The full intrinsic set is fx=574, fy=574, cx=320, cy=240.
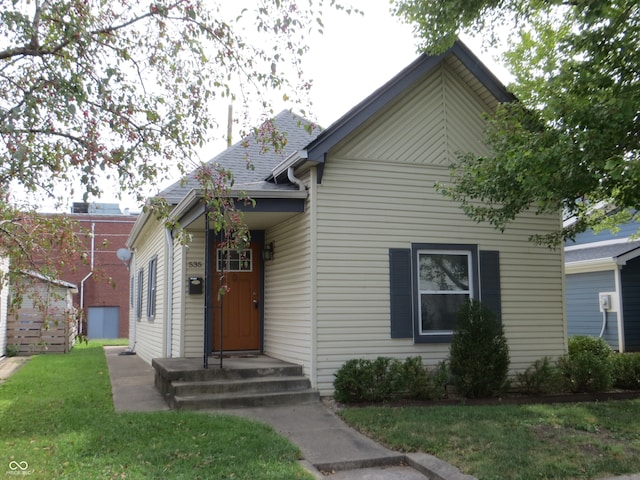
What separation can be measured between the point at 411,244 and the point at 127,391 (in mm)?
5307

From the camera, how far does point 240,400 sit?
26.1 ft

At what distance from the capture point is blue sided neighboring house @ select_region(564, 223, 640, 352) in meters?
15.5

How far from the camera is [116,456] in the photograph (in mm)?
5652

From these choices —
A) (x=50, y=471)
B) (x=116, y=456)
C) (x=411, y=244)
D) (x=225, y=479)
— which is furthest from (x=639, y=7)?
(x=50, y=471)

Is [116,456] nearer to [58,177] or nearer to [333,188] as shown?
[58,177]

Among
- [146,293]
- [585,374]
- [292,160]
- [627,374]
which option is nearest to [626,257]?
[627,374]

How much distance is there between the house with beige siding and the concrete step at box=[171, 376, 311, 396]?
0.38 m

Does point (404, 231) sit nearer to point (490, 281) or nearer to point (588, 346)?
point (490, 281)

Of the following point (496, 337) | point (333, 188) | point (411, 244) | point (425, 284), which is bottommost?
point (496, 337)

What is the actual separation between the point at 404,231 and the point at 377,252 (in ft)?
1.99

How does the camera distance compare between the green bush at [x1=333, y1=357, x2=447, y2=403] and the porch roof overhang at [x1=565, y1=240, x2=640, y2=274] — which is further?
the porch roof overhang at [x1=565, y1=240, x2=640, y2=274]

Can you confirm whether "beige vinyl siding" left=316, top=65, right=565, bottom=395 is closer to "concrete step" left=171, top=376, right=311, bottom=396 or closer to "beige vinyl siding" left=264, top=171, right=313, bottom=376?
"beige vinyl siding" left=264, top=171, right=313, bottom=376

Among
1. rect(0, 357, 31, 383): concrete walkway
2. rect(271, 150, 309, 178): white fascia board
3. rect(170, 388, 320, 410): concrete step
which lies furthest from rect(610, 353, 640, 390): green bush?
rect(0, 357, 31, 383): concrete walkway

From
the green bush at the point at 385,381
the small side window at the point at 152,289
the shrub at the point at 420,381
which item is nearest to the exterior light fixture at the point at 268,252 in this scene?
the green bush at the point at 385,381
